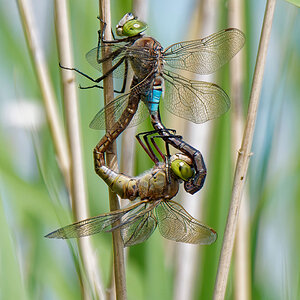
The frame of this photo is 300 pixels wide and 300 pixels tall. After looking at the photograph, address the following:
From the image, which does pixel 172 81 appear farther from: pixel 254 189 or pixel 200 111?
pixel 254 189

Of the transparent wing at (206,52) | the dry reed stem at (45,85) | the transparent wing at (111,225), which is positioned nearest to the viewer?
the transparent wing at (111,225)

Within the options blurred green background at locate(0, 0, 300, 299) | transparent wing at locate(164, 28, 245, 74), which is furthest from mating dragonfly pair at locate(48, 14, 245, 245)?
blurred green background at locate(0, 0, 300, 299)

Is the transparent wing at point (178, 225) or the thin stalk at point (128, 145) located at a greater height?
the thin stalk at point (128, 145)

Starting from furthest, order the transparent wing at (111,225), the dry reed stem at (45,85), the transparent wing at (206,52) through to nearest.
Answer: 1. the dry reed stem at (45,85)
2. the transparent wing at (206,52)
3. the transparent wing at (111,225)

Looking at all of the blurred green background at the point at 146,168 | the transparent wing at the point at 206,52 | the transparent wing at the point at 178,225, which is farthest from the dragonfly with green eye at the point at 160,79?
the blurred green background at the point at 146,168

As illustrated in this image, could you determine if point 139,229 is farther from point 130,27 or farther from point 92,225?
point 130,27

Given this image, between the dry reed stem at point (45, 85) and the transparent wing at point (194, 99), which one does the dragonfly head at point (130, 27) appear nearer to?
the transparent wing at point (194, 99)

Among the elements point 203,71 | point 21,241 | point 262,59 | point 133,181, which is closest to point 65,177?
point 21,241

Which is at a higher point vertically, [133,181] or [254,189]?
[133,181]
